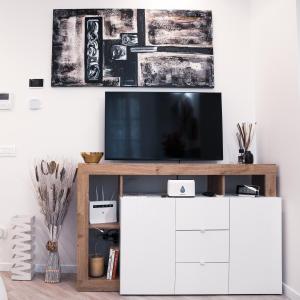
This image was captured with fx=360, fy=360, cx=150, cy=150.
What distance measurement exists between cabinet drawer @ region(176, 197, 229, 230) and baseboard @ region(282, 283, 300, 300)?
0.58 m

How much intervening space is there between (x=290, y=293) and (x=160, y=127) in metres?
1.54

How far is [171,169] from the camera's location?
2.62 metres

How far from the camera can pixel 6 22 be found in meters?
3.12

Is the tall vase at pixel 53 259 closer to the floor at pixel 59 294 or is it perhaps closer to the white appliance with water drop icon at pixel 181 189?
the floor at pixel 59 294

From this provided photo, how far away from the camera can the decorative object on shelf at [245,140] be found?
2881 mm

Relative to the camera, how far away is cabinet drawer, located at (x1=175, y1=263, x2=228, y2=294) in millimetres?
2518

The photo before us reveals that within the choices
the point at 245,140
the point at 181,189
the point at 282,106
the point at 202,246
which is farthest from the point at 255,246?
the point at 282,106

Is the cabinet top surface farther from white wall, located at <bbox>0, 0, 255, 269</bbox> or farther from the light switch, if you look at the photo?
the light switch

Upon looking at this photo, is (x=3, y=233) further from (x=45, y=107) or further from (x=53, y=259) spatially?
(x=45, y=107)

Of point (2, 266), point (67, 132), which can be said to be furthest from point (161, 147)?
point (2, 266)

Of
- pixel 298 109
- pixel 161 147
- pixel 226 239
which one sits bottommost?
pixel 226 239

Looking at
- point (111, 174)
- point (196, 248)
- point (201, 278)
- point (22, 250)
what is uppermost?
point (111, 174)

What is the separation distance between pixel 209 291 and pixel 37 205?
5.14 feet

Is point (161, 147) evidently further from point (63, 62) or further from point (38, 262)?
point (38, 262)
